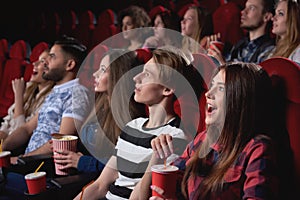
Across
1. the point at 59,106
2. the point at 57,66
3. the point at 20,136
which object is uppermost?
the point at 57,66

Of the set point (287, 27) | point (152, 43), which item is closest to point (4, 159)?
point (152, 43)

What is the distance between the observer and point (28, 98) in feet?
5.58

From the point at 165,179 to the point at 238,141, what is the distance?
128mm

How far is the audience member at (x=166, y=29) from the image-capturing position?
188 centimetres

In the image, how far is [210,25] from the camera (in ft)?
6.05

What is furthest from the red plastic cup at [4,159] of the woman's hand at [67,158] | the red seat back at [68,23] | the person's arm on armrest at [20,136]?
the red seat back at [68,23]

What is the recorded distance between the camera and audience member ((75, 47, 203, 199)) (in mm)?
906

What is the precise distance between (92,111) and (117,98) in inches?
7.3

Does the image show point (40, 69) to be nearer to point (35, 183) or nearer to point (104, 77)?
point (104, 77)

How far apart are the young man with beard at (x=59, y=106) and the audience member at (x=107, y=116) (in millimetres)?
106

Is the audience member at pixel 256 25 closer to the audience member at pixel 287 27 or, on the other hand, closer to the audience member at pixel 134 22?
the audience member at pixel 287 27

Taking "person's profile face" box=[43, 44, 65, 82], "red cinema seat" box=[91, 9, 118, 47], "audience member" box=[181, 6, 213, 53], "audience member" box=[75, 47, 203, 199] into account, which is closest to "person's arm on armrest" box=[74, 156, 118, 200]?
"audience member" box=[75, 47, 203, 199]

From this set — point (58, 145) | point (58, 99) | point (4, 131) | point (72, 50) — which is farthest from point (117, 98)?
point (4, 131)

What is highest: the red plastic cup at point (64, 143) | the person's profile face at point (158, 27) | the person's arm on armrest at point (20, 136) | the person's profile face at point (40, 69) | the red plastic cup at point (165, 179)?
the person's profile face at point (158, 27)
